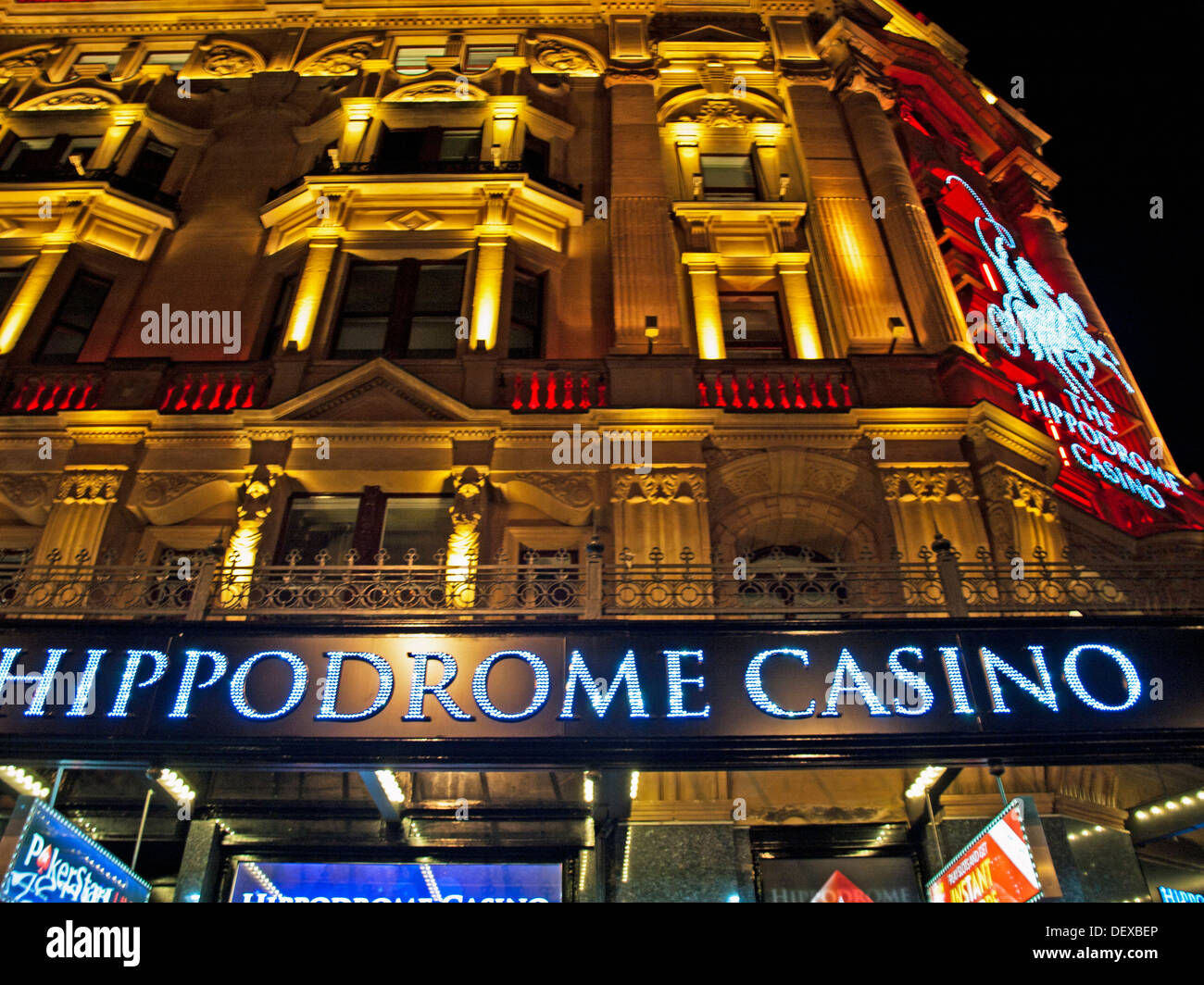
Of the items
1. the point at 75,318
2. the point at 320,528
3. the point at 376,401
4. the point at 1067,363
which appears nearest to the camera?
the point at 320,528

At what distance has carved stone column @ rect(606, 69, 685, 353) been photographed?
1595 cm

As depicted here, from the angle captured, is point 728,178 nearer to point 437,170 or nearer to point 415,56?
point 437,170

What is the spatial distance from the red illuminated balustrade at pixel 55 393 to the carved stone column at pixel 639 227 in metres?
8.56

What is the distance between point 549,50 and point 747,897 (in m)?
19.2

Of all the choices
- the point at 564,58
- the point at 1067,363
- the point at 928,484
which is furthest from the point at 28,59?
the point at 1067,363

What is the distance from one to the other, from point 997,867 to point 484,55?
67.2ft

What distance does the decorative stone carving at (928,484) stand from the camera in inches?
531

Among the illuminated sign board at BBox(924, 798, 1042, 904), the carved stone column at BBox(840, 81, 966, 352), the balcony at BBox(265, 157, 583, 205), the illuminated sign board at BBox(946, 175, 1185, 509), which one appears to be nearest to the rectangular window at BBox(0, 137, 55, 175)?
the balcony at BBox(265, 157, 583, 205)

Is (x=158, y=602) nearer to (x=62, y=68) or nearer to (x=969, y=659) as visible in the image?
(x=969, y=659)

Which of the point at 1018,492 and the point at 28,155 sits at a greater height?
the point at 28,155

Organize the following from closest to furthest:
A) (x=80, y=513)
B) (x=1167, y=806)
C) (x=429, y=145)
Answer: (x=1167, y=806) → (x=80, y=513) → (x=429, y=145)

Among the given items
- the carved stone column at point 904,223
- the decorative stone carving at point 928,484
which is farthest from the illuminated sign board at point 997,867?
the carved stone column at point 904,223

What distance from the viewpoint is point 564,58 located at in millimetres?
22203

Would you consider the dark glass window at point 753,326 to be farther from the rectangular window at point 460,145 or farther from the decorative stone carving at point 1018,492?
the rectangular window at point 460,145
